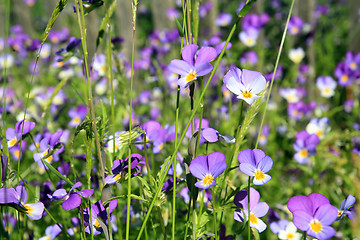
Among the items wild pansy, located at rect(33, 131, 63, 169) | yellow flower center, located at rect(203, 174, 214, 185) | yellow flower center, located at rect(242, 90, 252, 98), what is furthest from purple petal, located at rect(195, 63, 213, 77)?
wild pansy, located at rect(33, 131, 63, 169)

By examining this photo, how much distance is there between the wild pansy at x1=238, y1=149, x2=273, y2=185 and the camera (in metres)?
0.82

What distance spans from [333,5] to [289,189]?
4207mm

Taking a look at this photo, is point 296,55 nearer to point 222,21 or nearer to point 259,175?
point 222,21

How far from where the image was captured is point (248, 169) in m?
0.82

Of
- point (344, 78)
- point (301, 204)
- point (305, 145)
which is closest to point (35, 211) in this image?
point (301, 204)

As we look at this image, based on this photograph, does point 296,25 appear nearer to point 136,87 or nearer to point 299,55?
point 299,55

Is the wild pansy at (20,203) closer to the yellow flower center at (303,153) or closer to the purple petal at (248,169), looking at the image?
the purple petal at (248,169)

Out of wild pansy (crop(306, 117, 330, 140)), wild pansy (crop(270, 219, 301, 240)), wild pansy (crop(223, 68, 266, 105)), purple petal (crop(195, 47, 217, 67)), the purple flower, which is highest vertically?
purple petal (crop(195, 47, 217, 67))

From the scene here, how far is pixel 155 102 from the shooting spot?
291 centimetres

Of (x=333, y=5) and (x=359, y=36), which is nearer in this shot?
(x=359, y=36)

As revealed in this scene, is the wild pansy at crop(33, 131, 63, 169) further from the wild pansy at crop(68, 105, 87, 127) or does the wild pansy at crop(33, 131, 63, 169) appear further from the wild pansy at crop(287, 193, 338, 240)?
the wild pansy at crop(68, 105, 87, 127)

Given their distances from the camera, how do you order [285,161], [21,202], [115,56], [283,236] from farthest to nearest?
[285,161] → [115,56] → [283,236] → [21,202]

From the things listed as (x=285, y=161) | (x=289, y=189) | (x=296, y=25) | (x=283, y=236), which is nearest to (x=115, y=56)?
(x=283, y=236)

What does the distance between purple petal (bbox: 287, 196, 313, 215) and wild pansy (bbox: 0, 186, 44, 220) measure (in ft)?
1.81
